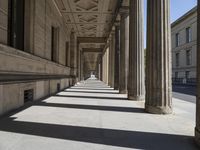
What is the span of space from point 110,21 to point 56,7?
725 centimetres

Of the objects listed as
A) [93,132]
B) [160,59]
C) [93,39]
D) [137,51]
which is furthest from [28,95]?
[93,39]

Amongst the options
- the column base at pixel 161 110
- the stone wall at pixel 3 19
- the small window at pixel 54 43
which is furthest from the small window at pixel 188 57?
the stone wall at pixel 3 19

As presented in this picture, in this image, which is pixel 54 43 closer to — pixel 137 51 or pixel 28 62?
pixel 137 51

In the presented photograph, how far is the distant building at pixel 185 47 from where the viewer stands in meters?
54.8

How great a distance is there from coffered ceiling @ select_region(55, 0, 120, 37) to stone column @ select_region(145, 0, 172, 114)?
34.5 feet

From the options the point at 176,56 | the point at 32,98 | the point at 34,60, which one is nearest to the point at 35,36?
the point at 34,60

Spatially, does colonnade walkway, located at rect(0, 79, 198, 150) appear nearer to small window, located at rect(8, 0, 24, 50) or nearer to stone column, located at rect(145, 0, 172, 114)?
stone column, located at rect(145, 0, 172, 114)

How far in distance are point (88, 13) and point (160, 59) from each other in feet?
49.2

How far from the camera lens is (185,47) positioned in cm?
6000

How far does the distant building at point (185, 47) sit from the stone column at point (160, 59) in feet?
141

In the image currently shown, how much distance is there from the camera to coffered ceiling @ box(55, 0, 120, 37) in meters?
20.5

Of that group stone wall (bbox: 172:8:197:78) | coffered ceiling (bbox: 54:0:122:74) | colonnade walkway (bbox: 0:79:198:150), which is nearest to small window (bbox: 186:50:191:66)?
stone wall (bbox: 172:8:197:78)

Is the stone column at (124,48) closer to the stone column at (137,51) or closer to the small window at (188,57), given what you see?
the stone column at (137,51)

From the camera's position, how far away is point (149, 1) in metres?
10.1
